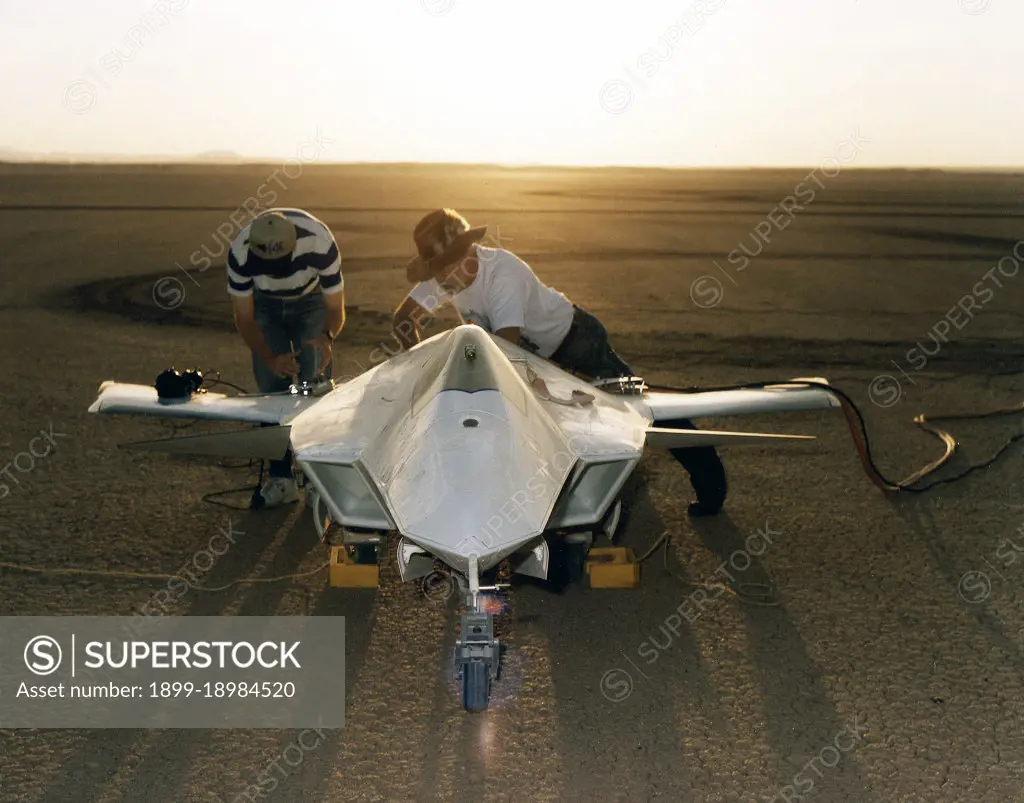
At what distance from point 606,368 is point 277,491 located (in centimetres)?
316

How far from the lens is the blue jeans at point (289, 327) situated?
955 centimetres

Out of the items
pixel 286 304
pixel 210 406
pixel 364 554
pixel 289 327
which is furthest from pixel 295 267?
pixel 364 554

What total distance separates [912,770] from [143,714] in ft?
14.0

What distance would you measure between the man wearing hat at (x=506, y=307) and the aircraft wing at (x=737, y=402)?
0.40 m

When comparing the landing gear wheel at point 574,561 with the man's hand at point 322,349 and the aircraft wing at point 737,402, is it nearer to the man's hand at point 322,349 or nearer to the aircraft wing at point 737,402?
the aircraft wing at point 737,402

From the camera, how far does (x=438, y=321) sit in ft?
66.0

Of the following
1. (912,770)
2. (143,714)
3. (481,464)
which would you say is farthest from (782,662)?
(143,714)

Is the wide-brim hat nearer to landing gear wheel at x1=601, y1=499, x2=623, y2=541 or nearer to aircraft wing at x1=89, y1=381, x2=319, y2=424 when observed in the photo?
aircraft wing at x1=89, y1=381, x2=319, y2=424

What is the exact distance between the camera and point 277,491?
9.27 meters

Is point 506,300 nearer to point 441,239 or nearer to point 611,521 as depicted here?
point 441,239

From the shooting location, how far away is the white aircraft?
5.13m

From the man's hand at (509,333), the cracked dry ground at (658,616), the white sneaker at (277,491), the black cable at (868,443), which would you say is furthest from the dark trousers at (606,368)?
the white sneaker at (277,491)

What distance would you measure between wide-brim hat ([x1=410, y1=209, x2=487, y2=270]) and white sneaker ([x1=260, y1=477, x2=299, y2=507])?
258cm

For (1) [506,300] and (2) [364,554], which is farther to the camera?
(1) [506,300]
